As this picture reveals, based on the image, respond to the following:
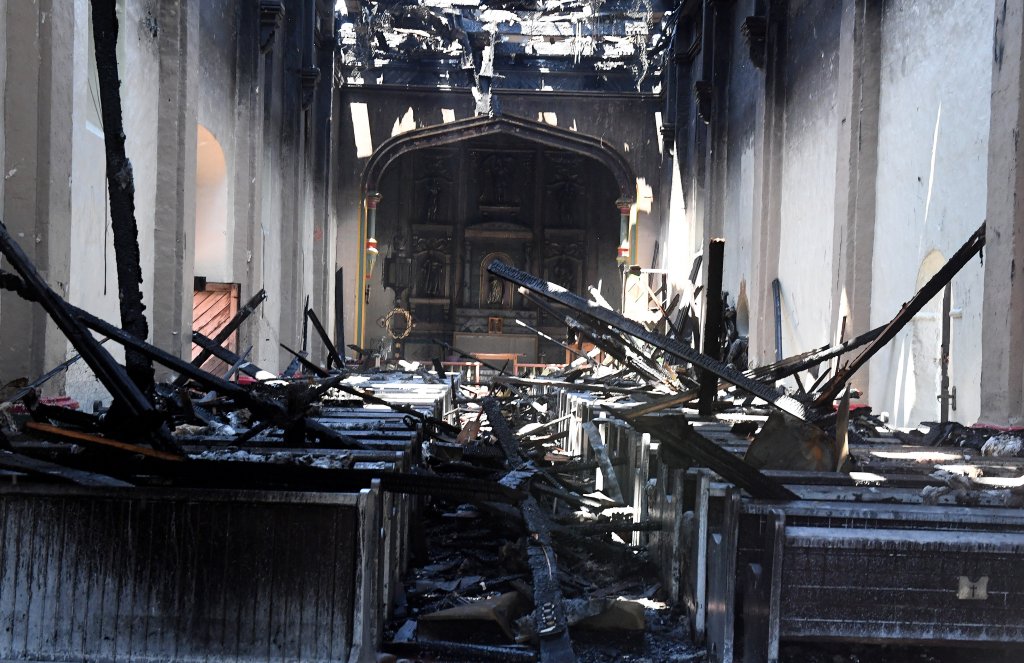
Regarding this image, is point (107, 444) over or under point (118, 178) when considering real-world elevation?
under

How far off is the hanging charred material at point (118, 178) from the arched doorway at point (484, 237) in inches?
830

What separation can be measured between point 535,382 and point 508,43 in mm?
12478

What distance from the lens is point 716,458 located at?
4.02 m

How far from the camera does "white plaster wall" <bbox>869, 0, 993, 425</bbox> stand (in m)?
8.34

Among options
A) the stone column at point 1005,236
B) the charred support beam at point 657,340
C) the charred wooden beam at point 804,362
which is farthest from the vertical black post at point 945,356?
the charred support beam at point 657,340

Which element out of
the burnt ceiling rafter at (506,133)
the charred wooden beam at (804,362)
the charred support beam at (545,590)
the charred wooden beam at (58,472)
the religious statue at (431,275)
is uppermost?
the burnt ceiling rafter at (506,133)

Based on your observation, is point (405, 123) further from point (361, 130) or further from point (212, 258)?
point (212, 258)

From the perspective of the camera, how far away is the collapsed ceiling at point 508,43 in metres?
22.2

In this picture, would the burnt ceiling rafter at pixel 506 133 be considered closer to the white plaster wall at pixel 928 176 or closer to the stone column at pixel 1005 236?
the white plaster wall at pixel 928 176

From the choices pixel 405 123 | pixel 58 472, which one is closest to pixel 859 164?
pixel 58 472

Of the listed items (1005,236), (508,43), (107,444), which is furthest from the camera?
(508,43)

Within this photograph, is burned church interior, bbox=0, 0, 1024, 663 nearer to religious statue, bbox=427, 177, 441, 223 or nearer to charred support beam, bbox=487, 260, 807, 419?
charred support beam, bbox=487, 260, 807, 419

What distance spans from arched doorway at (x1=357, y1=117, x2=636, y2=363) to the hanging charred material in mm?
21088

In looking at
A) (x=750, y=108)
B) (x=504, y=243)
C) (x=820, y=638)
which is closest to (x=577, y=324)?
(x=820, y=638)
